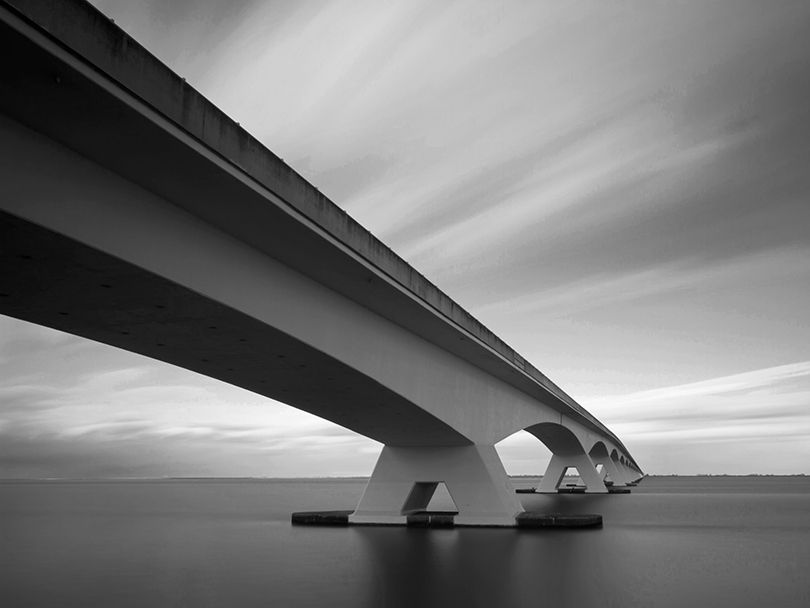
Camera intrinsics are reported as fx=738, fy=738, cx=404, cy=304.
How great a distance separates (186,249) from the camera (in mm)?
12875

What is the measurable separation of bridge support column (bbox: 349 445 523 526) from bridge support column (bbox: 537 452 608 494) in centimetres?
3792

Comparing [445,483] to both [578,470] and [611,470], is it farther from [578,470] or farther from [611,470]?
[611,470]

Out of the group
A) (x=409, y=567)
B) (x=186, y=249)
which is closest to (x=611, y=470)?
(x=409, y=567)

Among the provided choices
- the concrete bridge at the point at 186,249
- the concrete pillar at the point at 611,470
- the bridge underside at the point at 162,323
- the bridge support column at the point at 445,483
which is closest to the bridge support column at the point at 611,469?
the concrete pillar at the point at 611,470

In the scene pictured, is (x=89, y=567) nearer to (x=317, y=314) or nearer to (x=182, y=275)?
(x=317, y=314)

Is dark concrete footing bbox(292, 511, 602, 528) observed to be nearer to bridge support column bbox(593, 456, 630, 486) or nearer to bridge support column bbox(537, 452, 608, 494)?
bridge support column bbox(537, 452, 608, 494)

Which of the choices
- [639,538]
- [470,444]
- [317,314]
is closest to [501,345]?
[470,444]

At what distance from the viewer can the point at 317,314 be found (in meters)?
17.4

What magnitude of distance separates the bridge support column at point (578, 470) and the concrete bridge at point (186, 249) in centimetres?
4446

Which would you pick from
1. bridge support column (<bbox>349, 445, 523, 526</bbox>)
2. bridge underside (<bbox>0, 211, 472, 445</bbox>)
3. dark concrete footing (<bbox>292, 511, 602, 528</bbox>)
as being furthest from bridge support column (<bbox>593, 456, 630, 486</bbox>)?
bridge underside (<bbox>0, 211, 472, 445</bbox>)

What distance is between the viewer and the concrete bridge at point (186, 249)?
954cm

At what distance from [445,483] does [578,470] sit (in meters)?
44.6

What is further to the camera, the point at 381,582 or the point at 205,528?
the point at 205,528

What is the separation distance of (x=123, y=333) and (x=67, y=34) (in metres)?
7.49
